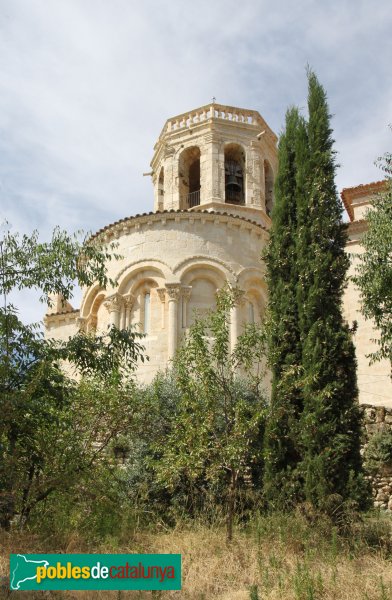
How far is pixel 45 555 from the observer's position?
6.80m

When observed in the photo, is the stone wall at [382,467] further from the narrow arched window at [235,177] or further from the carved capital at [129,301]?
the narrow arched window at [235,177]

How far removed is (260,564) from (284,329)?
414 cm

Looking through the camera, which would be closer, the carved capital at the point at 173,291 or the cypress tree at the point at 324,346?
the cypress tree at the point at 324,346

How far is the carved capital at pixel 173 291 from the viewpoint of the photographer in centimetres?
1742

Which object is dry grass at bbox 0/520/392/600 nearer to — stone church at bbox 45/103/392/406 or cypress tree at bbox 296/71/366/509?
cypress tree at bbox 296/71/366/509

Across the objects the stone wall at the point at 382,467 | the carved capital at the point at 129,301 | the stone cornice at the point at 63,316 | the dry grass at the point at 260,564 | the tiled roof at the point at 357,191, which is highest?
the tiled roof at the point at 357,191

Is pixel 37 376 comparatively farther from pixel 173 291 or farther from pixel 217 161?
pixel 217 161

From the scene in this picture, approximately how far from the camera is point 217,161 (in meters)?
22.6

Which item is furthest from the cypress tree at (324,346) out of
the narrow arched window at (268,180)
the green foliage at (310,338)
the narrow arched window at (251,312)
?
the narrow arched window at (268,180)

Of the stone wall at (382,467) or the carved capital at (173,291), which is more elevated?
the carved capital at (173,291)

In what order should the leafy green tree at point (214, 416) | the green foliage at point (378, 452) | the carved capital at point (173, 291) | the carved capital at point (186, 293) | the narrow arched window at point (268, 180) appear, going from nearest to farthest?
1. the leafy green tree at point (214, 416)
2. the green foliage at point (378, 452)
3. the carved capital at point (173, 291)
4. the carved capital at point (186, 293)
5. the narrow arched window at point (268, 180)

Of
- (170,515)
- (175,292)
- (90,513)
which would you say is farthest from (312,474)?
(175,292)

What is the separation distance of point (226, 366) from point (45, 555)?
12.0 ft

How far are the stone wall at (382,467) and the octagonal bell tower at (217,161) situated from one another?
407 inches
